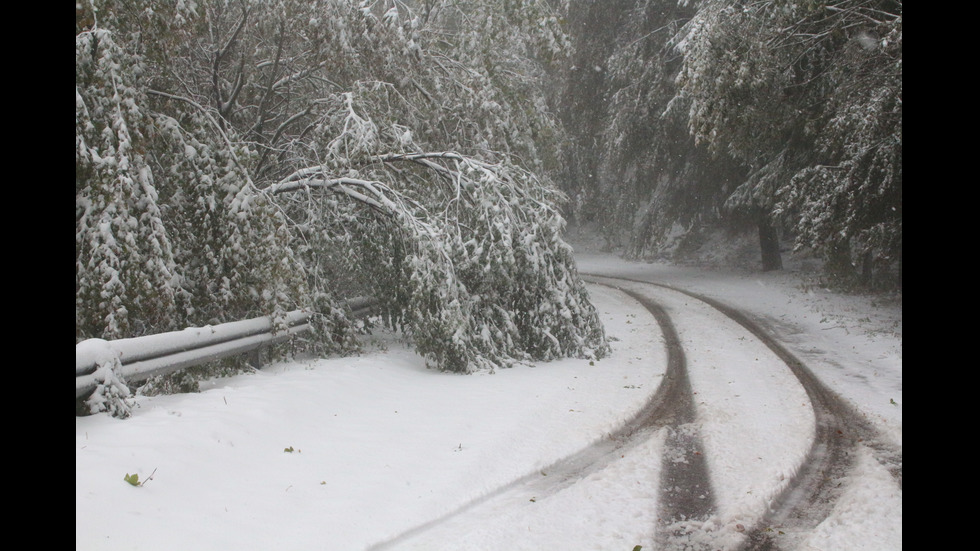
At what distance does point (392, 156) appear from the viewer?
9938 millimetres

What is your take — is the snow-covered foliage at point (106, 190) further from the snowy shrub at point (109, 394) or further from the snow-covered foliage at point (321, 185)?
the snowy shrub at point (109, 394)

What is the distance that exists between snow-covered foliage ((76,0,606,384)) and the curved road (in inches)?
110

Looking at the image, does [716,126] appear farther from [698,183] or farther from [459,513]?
[459,513]

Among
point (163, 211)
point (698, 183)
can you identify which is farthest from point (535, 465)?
point (698, 183)

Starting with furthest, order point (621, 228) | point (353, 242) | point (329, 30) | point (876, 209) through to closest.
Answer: point (621, 228) < point (876, 209) < point (353, 242) < point (329, 30)

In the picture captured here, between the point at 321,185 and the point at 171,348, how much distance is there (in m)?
3.82

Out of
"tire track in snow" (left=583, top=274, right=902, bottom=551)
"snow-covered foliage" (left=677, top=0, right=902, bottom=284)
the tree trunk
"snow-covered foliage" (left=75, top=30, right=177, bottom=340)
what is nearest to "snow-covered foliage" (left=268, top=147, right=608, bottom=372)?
"snow-covered foliage" (left=75, top=30, right=177, bottom=340)

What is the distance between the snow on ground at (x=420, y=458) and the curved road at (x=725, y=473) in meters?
0.06

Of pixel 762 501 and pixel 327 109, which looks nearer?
pixel 762 501

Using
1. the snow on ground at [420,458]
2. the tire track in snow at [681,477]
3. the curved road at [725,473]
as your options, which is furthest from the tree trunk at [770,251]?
the tire track in snow at [681,477]

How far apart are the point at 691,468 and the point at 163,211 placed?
19.4ft

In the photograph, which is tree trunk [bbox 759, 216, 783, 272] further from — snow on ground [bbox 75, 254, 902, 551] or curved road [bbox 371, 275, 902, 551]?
curved road [bbox 371, 275, 902, 551]

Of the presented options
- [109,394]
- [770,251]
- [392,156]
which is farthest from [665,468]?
[770,251]

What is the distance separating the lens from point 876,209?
40.5ft
